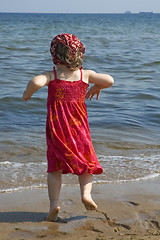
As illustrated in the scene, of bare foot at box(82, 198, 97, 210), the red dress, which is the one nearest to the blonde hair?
the red dress

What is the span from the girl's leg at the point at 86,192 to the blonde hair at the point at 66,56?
0.79 metres

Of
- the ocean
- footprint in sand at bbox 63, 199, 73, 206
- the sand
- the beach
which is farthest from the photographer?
the ocean

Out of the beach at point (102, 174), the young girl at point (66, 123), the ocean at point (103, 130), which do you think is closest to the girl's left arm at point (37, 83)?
the young girl at point (66, 123)

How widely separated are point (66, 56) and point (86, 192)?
972 millimetres

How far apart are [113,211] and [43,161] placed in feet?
5.12

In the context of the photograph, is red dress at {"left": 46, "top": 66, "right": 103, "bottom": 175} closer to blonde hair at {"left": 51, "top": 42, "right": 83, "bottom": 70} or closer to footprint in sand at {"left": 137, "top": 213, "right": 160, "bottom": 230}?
blonde hair at {"left": 51, "top": 42, "right": 83, "bottom": 70}

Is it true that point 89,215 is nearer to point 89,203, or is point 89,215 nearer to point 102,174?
point 89,203

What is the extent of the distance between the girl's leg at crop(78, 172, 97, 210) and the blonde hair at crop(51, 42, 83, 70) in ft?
2.60

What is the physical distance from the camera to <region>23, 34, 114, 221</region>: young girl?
113 inches

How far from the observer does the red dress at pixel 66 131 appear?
9.48ft

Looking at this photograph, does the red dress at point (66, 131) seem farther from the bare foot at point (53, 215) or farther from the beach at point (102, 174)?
the beach at point (102, 174)

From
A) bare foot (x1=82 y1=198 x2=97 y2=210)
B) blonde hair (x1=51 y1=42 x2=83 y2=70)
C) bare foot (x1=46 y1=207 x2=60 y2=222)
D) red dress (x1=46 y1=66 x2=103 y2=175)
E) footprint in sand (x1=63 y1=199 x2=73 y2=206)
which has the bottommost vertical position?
footprint in sand (x1=63 y1=199 x2=73 y2=206)

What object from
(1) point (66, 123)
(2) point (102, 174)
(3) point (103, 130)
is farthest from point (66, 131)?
(3) point (103, 130)

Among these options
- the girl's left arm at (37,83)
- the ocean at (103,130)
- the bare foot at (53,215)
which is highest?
the girl's left arm at (37,83)
